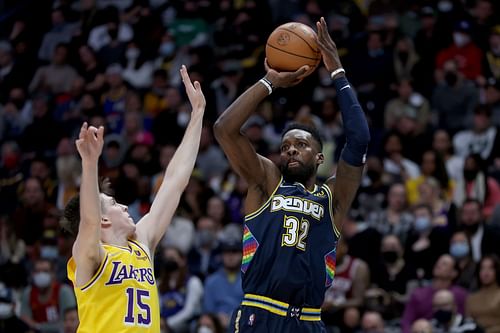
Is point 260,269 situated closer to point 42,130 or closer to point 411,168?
point 411,168

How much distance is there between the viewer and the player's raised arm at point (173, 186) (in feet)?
24.8

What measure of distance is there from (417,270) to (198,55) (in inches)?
272

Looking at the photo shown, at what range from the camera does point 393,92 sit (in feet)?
54.2

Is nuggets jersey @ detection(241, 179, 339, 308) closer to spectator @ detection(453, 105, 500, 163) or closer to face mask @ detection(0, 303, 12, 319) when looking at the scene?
face mask @ detection(0, 303, 12, 319)

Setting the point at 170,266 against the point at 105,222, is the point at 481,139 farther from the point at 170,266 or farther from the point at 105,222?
the point at 105,222

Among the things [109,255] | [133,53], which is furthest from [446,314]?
[133,53]

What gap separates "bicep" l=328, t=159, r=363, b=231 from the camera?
792cm

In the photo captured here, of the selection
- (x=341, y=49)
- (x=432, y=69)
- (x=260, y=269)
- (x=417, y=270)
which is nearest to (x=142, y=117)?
(x=341, y=49)

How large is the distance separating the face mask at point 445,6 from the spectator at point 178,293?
6.69 metres

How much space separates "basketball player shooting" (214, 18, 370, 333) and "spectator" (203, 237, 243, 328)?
5.41 meters

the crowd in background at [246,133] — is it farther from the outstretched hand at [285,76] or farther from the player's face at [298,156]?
the outstretched hand at [285,76]

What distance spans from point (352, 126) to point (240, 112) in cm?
78

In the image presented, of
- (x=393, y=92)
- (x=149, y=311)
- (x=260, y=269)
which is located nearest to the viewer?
(x=149, y=311)

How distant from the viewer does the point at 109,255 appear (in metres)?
7.01
